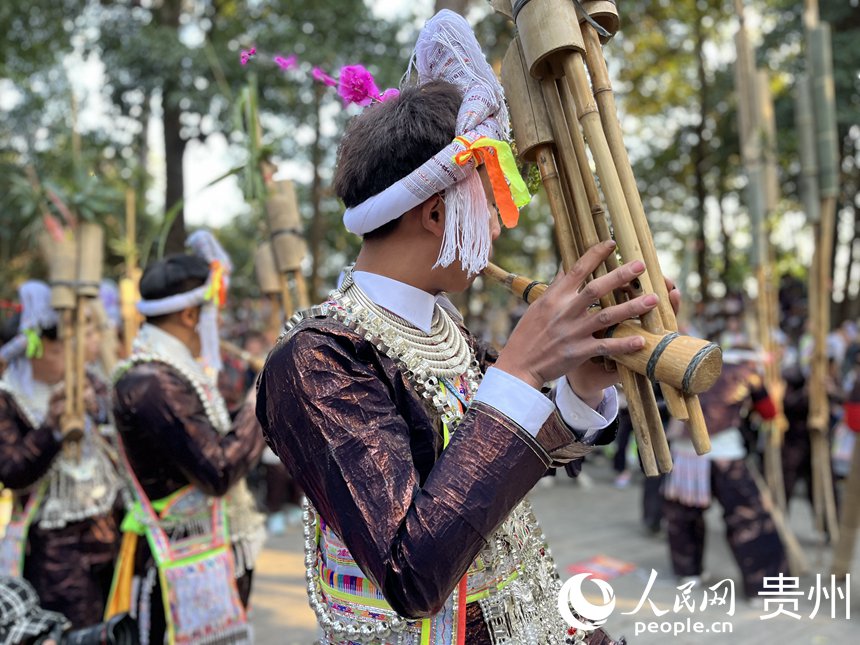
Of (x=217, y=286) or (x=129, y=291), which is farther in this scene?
(x=129, y=291)

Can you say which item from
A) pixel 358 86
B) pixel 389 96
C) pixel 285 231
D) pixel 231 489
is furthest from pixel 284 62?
pixel 231 489

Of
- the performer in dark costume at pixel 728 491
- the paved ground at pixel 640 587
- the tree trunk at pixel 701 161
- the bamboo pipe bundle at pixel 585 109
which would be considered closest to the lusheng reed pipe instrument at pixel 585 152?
the bamboo pipe bundle at pixel 585 109

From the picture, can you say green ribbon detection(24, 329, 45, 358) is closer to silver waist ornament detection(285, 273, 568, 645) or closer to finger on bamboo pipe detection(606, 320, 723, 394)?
silver waist ornament detection(285, 273, 568, 645)

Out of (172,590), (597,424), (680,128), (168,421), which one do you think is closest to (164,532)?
(172,590)

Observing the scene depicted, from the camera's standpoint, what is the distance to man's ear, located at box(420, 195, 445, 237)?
1.37m

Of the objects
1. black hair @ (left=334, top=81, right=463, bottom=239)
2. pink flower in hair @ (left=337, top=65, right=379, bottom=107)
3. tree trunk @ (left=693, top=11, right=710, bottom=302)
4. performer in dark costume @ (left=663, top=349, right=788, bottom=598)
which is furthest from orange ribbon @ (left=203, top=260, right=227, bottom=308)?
tree trunk @ (left=693, top=11, right=710, bottom=302)

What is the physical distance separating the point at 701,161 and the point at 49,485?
16244 millimetres

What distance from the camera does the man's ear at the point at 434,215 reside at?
1.37 m

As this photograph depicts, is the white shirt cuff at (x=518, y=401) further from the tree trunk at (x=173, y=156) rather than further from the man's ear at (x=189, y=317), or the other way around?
the tree trunk at (x=173, y=156)

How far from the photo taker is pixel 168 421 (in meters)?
2.70

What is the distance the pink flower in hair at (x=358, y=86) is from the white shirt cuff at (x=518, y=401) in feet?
2.46

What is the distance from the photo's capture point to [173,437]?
2701 mm

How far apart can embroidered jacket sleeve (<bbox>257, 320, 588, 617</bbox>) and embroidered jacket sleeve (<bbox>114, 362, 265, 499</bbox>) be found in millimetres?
1519

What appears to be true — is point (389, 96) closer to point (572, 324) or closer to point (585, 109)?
point (585, 109)
